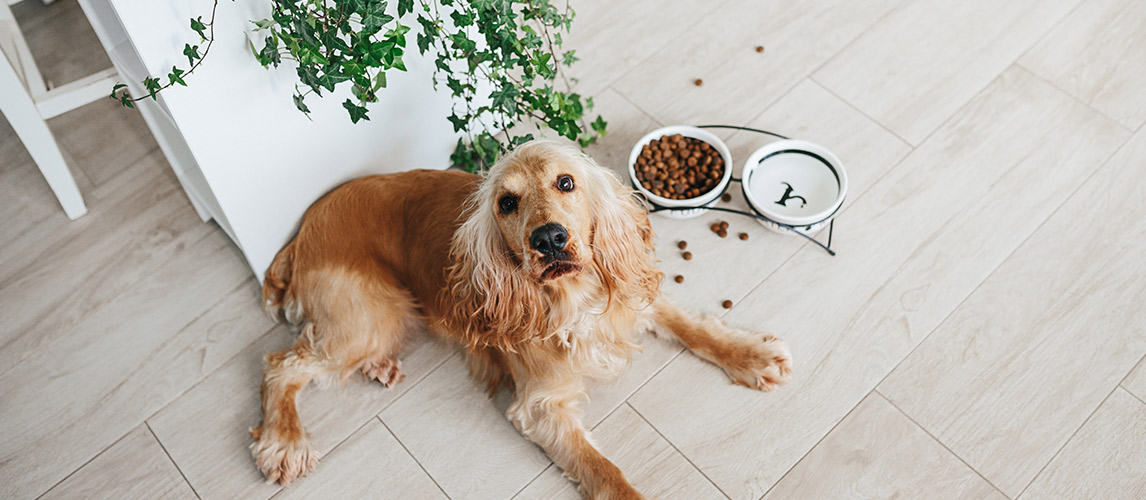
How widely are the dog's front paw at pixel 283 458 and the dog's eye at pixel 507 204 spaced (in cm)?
92

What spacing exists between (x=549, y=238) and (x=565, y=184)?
0.14 m

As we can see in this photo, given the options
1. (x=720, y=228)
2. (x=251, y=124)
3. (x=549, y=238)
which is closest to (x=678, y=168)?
(x=720, y=228)

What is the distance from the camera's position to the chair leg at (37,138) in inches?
88.0

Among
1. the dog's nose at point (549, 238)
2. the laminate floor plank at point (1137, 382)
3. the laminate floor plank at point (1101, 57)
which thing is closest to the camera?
the dog's nose at point (549, 238)

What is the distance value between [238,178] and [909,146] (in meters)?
1.97

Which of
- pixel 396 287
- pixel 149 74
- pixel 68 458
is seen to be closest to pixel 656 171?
pixel 396 287

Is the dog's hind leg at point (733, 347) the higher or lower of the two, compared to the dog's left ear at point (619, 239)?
lower

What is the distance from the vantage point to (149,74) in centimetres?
175

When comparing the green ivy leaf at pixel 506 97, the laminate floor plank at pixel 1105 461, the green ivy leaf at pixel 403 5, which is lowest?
the laminate floor plank at pixel 1105 461

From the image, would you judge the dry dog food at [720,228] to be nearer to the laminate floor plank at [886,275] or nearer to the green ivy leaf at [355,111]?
the laminate floor plank at [886,275]

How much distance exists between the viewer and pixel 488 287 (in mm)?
1771

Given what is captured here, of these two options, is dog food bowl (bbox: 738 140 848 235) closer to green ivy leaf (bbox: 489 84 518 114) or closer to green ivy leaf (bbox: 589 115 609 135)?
green ivy leaf (bbox: 589 115 609 135)

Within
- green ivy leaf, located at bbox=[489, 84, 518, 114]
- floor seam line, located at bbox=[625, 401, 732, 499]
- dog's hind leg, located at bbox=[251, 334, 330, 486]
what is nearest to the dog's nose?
green ivy leaf, located at bbox=[489, 84, 518, 114]

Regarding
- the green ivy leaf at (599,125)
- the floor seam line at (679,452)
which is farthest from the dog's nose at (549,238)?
the green ivy leaf at (599,125)
